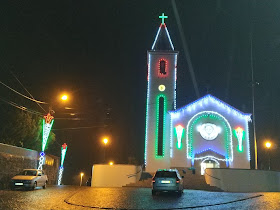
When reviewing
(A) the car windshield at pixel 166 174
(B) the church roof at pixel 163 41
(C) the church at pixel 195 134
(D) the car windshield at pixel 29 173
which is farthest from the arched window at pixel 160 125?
(A) the car windshield at pixel 166 174

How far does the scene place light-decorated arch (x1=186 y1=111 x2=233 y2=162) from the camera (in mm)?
33844

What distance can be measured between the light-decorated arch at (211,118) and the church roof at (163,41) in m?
9.91

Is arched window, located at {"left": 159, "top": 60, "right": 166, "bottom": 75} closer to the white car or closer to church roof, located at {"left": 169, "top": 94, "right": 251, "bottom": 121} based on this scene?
church roof, located at {"left": 169, "top": 94, "right": 251, "bottom": 121}

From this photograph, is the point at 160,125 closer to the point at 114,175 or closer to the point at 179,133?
the point at 179,133

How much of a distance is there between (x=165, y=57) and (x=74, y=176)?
3573 centimetres

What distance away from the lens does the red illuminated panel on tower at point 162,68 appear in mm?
38500

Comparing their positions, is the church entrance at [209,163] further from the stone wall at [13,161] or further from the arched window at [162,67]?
the stone wall at [13,161]

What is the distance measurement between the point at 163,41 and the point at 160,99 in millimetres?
8136

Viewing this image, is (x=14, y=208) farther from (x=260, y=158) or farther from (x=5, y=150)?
(x=260, y=158)

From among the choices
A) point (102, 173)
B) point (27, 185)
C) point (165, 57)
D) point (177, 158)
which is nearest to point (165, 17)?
point (165, 57)

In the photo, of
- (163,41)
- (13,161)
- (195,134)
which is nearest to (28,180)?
(13,161)

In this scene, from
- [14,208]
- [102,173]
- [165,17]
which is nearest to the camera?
[14,208]

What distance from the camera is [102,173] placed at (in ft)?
94.6

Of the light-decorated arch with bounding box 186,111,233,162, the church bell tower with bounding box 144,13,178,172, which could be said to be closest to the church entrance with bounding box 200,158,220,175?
the light-decorated arch with bounding box 186,111,233,162
